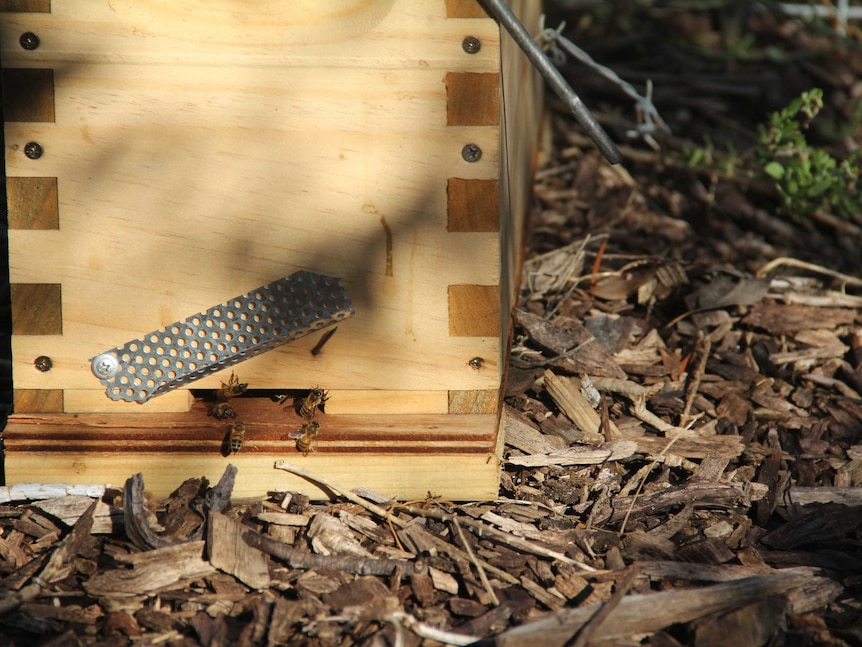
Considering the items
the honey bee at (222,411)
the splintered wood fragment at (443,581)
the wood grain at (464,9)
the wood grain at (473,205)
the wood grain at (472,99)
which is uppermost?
the wood grain at (464,9)

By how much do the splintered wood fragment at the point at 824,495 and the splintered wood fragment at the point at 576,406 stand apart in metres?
0.56

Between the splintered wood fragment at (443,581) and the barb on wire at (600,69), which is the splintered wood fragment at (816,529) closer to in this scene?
the splintered wood fragment at (443,581)

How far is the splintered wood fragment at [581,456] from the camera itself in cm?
291

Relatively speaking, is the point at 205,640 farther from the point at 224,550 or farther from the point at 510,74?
the point at 510,74

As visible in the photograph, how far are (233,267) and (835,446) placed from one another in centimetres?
201

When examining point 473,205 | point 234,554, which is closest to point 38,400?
point 234,554

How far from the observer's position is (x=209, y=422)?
8.79 ft

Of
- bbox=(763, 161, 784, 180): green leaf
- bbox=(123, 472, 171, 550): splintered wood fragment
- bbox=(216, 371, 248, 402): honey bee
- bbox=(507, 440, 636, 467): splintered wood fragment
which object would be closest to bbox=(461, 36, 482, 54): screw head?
bbox=(216, 371, 248, 402): honey bee

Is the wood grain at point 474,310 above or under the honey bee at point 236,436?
above

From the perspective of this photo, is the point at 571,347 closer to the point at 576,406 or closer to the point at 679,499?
the point at 576,406

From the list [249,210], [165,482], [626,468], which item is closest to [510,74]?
[249,210]

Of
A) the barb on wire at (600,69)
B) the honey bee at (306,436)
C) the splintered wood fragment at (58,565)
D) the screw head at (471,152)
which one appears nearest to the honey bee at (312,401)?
the honey bee at (306,436)

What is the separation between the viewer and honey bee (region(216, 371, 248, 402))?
2617 millimetres

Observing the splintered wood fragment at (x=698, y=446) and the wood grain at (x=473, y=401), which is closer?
the wood grain at (x=473, y=401)
